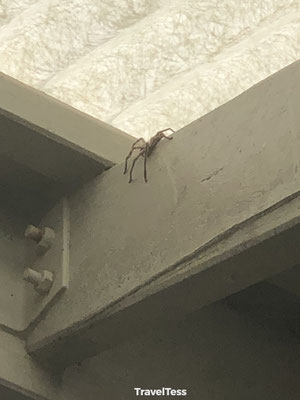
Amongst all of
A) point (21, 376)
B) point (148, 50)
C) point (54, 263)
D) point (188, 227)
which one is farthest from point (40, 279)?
point (148, 50)

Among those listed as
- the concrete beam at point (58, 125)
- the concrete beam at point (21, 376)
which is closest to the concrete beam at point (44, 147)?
the concrete beam at point (58, 125)

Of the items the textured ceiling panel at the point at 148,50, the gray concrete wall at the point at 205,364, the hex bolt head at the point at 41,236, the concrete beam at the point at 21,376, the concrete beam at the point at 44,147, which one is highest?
the textured ceiling panel at the point at 148,50

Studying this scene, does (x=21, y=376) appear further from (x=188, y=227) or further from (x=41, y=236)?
(x=188, y=227)

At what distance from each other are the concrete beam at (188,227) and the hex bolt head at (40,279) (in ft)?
0.15

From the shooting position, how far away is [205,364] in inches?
65.6

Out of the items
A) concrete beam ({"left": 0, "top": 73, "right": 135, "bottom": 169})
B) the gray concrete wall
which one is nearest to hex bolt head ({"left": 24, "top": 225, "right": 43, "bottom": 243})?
concrete beam ({"left": 0, "top": 73, "right": 135, "bottom": 169})

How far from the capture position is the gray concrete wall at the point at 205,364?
1546 millimetres

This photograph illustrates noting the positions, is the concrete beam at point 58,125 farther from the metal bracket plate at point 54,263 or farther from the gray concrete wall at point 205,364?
the gray concrete wall at point 205,364

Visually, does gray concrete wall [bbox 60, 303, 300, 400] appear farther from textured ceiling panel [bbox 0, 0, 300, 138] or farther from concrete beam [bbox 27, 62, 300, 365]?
textured ceiling panel [bbox 0, 0, 300, 138]

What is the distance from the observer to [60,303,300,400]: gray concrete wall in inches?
60.9

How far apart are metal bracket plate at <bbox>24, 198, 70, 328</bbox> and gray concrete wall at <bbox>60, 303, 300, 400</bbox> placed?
0.12 meters

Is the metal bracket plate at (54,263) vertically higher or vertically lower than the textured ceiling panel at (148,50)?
lower

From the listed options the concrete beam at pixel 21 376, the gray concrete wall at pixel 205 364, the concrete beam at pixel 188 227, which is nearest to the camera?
the concrete beam at pixel 188 227

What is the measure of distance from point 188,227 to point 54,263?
306 millimetres
